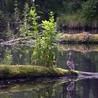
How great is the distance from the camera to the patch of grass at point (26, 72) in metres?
17.5

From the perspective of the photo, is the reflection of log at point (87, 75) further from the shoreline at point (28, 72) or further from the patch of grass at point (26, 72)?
the patch of grass at point (26, 72)

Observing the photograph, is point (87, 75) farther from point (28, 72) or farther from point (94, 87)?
point (28, 72)

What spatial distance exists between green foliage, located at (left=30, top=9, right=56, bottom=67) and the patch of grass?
46 cm

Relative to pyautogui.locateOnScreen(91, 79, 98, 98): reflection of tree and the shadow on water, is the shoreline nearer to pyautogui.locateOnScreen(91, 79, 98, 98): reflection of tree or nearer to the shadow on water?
the shadow on water

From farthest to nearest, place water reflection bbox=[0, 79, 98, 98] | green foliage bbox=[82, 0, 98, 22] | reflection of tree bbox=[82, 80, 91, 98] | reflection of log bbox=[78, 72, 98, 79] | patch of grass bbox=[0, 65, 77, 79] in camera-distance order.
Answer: green foliage bbox=[82, 0, 98, 22], reflection of log bbox=[78, 72, 98, 79], patch of grass bbox=[0, 65, 77, 79], reflection of tree bbox=[82, 80, 91, 98], water reflection bbox=[0, 79, 98, 98]

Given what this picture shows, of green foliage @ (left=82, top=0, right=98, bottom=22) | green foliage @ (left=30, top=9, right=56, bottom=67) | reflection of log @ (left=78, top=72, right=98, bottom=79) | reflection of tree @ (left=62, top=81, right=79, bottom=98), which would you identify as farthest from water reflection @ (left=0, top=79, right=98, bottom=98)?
green foliage @ (left=82, top=0, right=98, bottom=22)

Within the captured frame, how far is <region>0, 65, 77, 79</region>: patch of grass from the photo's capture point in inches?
691

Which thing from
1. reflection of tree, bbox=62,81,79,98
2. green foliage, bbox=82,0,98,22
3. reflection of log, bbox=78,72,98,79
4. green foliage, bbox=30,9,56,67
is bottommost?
reflection of tree, bbox=62,81,79,98

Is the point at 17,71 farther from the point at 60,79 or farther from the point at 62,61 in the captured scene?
the point at 62,61

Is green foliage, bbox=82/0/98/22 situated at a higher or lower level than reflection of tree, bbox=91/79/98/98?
higher

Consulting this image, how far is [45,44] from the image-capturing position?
18.5 meters

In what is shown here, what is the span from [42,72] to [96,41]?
2024cm

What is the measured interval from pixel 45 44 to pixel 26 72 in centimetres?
154

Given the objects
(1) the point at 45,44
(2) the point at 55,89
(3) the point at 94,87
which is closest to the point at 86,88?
(3) the point at 94,87
